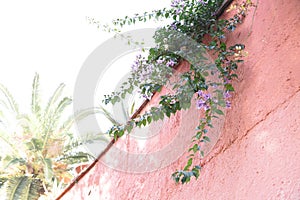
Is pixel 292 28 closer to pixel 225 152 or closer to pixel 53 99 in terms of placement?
pixel 225 152

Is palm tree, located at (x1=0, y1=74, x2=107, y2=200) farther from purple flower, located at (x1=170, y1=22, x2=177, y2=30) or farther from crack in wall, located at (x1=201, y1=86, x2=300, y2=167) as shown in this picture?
crack in wall, located at (x1=201, y1=86, x2=300, y2=167)

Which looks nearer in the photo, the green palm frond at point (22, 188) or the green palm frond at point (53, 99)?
the green palm frond at point (22, 188)

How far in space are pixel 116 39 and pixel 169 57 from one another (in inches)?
22.6

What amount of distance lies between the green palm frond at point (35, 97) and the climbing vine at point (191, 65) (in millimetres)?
6297

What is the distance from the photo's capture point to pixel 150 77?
2182 millimetres

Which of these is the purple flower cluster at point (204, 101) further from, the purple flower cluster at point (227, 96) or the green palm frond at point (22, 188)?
the green palm frond at point (22, 188)

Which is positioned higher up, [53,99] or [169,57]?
[53,99]

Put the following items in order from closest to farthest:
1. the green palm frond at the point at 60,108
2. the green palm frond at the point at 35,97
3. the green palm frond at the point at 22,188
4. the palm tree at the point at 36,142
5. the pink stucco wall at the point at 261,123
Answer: the pink stucco wall at the point at 261,123
the green palm frond at the point at 22,188
the palm tree at the point at 36,142
the green palm frond at the point at 35,97
the green palm frond at the point at 60,108

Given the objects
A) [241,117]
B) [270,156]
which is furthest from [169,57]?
[270,156]

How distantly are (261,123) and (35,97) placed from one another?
24.8 feet

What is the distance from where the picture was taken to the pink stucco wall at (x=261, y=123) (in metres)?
1.38

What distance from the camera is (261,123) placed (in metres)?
1.55

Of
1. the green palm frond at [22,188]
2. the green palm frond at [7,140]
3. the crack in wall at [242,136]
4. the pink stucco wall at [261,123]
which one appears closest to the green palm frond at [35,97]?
the green palm frond at [7,140]

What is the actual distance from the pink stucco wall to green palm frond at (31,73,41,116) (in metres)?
6.81
